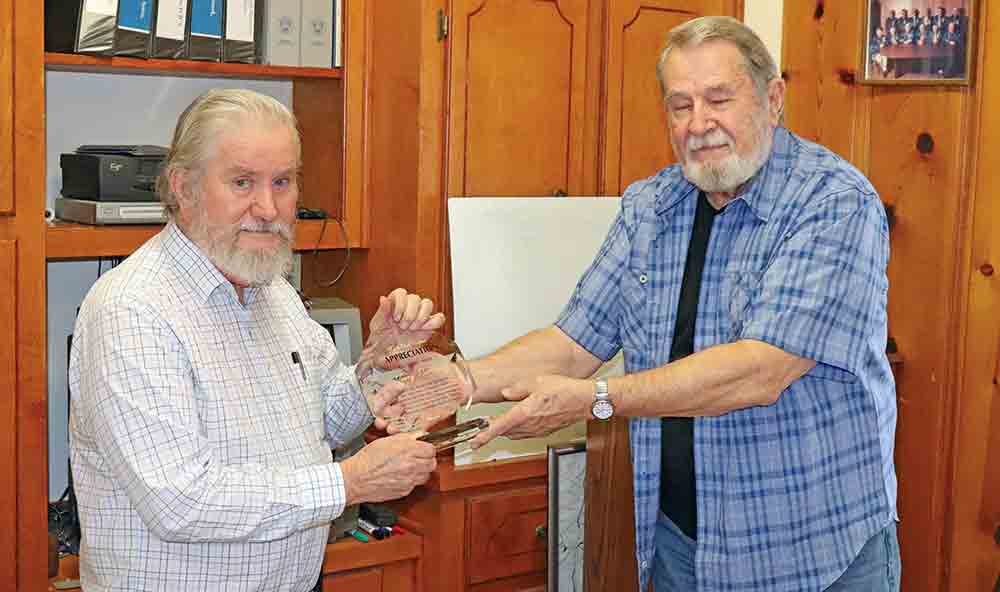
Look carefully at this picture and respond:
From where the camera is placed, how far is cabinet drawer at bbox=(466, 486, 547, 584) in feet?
9.62

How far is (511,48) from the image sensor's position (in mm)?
2965

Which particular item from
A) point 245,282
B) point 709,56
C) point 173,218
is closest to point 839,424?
point 709,56

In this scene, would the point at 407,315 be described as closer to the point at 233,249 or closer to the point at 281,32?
the point at 233,249

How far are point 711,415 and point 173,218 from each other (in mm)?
914

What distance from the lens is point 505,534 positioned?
2.97 metres

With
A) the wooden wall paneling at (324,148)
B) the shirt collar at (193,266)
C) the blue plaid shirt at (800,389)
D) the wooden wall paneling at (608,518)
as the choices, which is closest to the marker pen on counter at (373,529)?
the wooden wall paneling at (608,518)

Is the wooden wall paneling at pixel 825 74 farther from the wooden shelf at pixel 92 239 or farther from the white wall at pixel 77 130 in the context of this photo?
the wooden shelf at pixel 92 239

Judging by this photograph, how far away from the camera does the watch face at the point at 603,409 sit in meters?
1.95

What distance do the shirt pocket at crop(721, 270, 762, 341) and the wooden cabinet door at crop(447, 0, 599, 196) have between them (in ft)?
3.46

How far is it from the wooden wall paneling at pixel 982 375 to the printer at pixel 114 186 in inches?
75.9

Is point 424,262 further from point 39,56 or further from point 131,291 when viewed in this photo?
point 131,291

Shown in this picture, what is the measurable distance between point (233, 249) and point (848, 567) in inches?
44.0

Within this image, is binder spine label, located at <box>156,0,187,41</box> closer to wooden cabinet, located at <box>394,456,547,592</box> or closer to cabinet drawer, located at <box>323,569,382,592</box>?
wooden cabinet, located at <box>394,456,547,592</box>

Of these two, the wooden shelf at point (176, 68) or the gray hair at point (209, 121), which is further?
the wooden shelf at point (176, 68)
